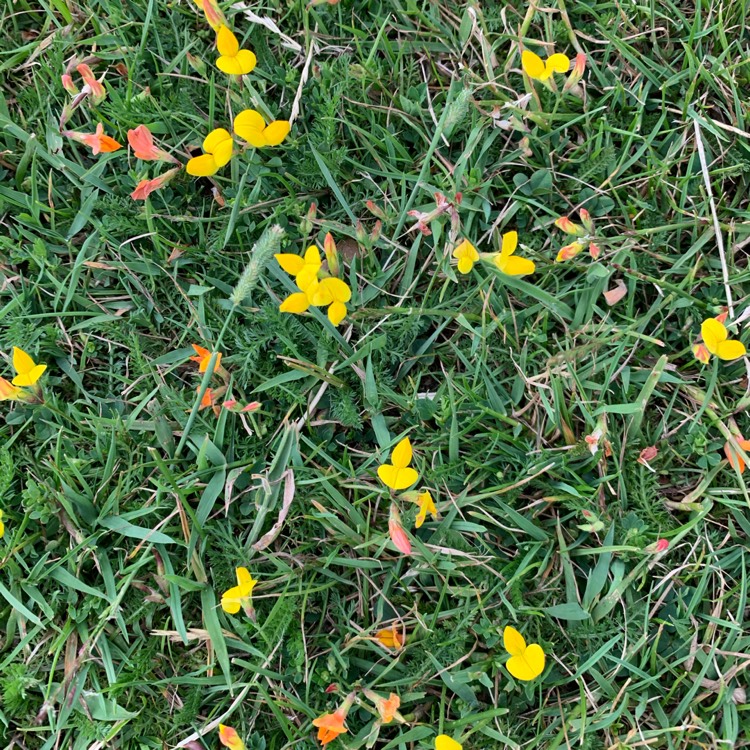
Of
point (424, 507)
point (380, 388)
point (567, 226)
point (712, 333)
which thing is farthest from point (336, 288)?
point (712, 333)

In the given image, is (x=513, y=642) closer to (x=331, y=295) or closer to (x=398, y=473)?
(x=398, y=473)

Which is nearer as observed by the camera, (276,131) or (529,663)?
(529,663)

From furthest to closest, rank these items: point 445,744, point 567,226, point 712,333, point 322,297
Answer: point 567,226 < point 712,333 < point 322,297 < point 445,744

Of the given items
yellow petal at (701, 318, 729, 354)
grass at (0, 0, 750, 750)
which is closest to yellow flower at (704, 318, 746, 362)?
yellow petal at (701, 318, 729, 354)

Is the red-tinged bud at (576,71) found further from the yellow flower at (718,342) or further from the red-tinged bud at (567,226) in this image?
the yellow flower at (718,342)

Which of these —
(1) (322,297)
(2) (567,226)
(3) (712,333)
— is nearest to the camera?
(1) (322,297)

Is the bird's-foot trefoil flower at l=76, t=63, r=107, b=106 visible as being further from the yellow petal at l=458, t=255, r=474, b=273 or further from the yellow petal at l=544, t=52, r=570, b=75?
the yellow petal at l=544, t=52, r=570, b=75

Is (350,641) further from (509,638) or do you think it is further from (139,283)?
(139,283)
